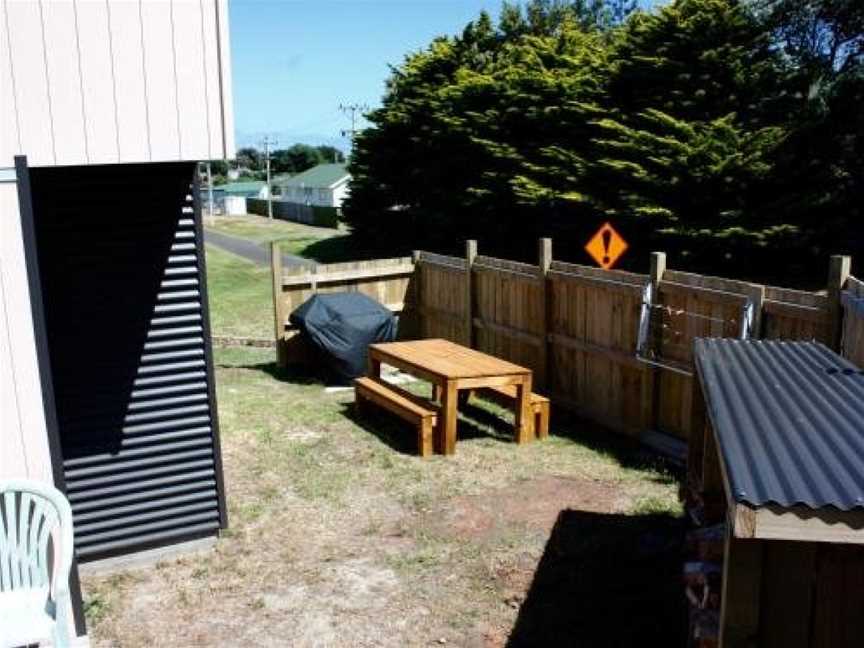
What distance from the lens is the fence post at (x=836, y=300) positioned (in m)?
6.24

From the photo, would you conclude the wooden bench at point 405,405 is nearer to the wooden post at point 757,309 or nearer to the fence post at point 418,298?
the fence post at point 418,298

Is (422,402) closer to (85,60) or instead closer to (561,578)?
(561,578)

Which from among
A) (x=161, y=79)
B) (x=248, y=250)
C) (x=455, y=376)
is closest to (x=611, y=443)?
(x=455, y=376)

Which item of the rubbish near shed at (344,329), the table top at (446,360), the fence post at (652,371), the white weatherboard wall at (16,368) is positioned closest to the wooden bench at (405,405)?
the table top at (446,360)

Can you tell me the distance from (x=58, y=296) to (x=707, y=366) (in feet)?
13.9

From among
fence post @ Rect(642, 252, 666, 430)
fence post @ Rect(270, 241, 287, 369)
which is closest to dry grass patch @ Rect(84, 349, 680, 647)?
fence post @ Rect(642, 252, 666, 430)

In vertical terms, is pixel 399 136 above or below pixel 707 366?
above

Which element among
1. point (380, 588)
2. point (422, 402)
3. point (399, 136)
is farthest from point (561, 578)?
point (399, 136)

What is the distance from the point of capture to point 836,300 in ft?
20.6

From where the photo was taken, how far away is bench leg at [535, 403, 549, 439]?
343 inches

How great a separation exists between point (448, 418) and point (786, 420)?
4863 mm

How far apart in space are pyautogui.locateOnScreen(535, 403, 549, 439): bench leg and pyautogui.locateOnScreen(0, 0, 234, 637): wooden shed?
368 centimetres

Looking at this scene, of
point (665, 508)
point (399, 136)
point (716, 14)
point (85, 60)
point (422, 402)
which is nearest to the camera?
point (85, 60)

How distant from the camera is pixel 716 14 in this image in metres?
17.5
